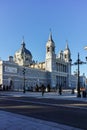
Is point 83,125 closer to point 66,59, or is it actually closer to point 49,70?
point 49,70

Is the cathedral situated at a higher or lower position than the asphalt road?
higher

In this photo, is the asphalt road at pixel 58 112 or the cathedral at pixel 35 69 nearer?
the asphalt road at pixel 58 112

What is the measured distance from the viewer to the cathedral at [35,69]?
4266 inches

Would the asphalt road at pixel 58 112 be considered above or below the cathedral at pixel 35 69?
below

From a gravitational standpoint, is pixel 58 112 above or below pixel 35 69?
below

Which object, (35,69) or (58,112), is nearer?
(58,112)

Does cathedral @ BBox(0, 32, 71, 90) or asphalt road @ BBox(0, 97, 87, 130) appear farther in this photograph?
cathedral @ BBox(0, 32, 71, 90)

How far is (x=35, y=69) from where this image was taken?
5044 inches

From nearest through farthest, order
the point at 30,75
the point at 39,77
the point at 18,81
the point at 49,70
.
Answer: the point at 18,81 < the point at 30,75 < the point at 39,77 < the point at 49,70

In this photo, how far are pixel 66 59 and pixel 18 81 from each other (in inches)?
2049

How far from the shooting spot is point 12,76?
110 m

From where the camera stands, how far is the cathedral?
108 metres

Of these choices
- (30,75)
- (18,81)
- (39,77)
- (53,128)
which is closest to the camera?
(53,128)

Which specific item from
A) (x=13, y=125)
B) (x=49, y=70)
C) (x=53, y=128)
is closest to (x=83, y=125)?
(x=53, y=128)
